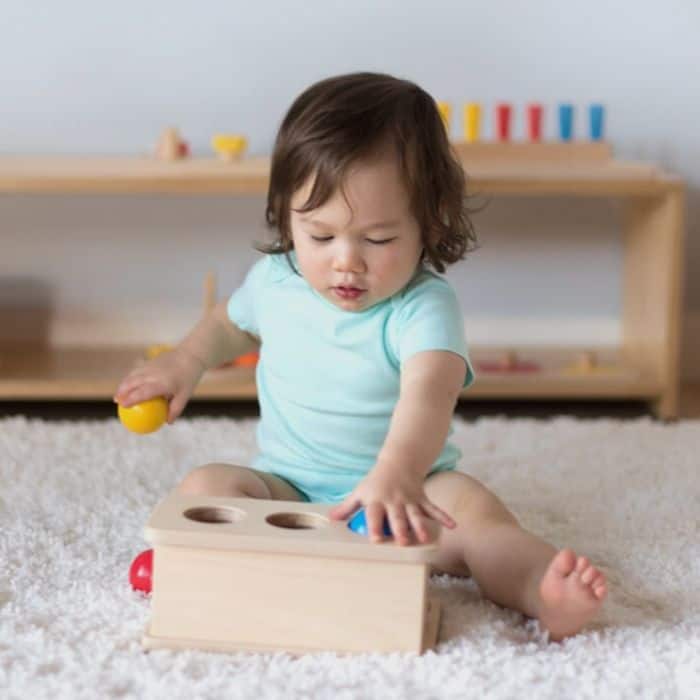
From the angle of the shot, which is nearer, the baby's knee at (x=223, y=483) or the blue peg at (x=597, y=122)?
the baby's knee at (x=223, y=483)

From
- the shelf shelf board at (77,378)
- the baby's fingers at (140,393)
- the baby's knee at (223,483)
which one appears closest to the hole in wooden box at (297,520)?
the baby's knee at (223,483)

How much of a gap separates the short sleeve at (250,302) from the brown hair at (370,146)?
11cm

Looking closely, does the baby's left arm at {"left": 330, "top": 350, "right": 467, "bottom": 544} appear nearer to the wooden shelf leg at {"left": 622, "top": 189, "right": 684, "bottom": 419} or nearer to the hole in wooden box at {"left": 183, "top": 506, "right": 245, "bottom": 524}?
the hole in wooden box at {"left": 183, "top": 506, "right": 245, "bottom": 524}

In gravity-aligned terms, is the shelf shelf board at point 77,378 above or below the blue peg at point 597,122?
below

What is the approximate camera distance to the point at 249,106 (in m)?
2.01

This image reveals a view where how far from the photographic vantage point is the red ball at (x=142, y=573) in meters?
1.03

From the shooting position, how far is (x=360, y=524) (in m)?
0.92

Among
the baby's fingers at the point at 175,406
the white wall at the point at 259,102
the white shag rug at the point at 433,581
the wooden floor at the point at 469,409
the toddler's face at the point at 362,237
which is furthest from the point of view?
the white wall at the point at 259,102

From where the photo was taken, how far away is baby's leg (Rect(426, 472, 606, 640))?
3.02ft

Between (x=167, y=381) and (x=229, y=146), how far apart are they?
767 mm

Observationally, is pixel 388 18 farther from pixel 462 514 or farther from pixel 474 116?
pixel 462 514

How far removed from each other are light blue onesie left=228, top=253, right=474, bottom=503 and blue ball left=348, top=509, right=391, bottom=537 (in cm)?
20

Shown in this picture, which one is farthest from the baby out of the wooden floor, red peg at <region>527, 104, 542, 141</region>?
red peg at <region>527, 104, 542, 141</region>

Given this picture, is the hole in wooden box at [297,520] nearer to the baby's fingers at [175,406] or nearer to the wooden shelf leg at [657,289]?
the baby's fingers at [175,406]
